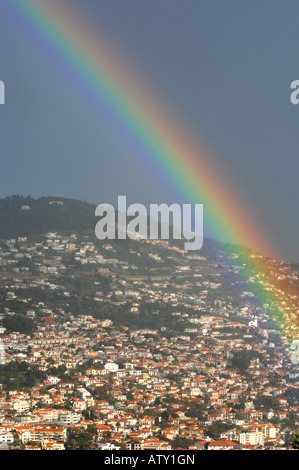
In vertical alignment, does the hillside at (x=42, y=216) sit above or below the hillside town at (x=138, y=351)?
above

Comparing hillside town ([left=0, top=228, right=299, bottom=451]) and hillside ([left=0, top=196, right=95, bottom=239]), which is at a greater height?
hillside ([left=0, top=196, right=95, bottom=239])

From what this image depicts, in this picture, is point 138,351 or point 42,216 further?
point 42,216

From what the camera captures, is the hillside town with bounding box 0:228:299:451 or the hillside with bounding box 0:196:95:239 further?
the hillside with bounding box 0:196:95:239

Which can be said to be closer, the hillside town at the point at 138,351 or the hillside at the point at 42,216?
the hillside town at the point at 138,351

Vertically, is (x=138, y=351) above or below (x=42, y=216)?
below

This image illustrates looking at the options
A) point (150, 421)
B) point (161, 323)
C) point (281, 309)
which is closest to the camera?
point (150, 421)

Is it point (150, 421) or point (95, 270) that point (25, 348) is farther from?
point (95, 270)

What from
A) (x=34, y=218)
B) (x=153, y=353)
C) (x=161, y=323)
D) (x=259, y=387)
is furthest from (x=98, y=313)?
(x=34, y=218)
